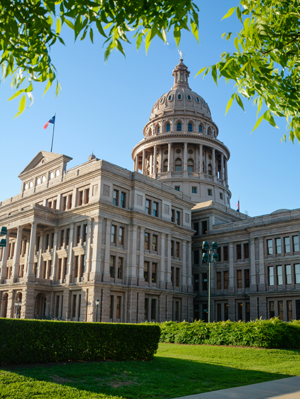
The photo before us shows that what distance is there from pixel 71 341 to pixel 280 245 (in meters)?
40.6

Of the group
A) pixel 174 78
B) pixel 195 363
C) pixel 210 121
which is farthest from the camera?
pixel 174 78

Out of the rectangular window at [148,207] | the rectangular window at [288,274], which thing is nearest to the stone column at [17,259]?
the rectangular window at [148,207]

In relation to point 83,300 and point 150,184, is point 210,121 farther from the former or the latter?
point 83,300

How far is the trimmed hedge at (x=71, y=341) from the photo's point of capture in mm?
14754

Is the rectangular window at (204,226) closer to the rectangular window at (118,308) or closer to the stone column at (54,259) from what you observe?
the rectangular window at (118,308)

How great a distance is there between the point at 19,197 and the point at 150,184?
70.9ft

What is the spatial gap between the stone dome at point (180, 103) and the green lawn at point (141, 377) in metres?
71.9

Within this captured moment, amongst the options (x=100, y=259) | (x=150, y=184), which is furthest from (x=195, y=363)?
(x=150, y=184)

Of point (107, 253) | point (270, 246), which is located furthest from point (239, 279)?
point (107, 253)

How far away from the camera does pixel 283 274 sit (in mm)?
50500

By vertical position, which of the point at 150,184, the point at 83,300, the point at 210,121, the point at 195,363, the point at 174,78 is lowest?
the point at 195,363

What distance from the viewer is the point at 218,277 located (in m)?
58.7

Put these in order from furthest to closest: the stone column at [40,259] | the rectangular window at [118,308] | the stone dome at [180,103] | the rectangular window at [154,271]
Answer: the stone dome at [180,103] → the stone column at [40,259] → the rectangular window at [154,271] → the rectangular window at [118,308]

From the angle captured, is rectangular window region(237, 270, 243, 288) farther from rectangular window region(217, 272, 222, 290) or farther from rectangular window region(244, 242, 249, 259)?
rectangular window region(217, 272, 222, 290)
